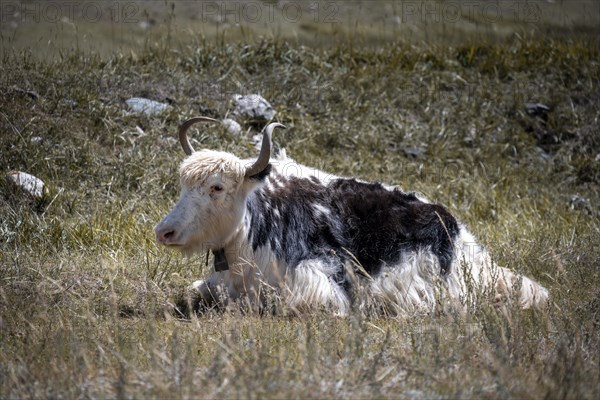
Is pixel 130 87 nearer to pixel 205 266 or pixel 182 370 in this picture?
pixel 205 266

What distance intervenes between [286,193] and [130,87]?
5019 mm

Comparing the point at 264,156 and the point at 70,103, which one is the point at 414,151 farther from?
the point at 264,156

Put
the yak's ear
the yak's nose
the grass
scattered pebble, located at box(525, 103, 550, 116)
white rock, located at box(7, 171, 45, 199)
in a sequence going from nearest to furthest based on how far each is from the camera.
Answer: the grass, the yak's nose, the yak's ear, white rock, located at box(7, 171, 45, 199), scattered pebble, located at box(525, 103, 550, 116)

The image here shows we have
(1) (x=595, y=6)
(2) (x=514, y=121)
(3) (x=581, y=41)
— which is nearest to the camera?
(2) (x=514, y=121)

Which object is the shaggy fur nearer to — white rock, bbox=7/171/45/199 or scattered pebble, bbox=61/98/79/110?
white rock, bbox=7/171/45/199

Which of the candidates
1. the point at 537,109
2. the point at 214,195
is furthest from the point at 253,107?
the point at 214,195

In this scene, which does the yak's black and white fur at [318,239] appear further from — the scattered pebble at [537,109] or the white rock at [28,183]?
the scattered pebble at [537,109]

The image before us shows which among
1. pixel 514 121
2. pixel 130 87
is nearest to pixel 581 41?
pixel 514 121

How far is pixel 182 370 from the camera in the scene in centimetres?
423

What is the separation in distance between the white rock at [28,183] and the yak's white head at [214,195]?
9.29 ft

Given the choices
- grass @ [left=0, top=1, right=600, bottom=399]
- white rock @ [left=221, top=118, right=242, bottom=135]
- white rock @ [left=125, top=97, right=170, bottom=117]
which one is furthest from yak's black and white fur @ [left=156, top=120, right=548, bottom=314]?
white rock @ [left=125, top=97, right=170, bottom=117]

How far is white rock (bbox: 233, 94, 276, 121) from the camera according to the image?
1125cm

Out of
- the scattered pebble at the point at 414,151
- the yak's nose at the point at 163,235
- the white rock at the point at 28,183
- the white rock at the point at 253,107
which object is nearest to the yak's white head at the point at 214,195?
the yak's nose at the point at 163,235

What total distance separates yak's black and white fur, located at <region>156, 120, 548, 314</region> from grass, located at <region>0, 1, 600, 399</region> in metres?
0.45
